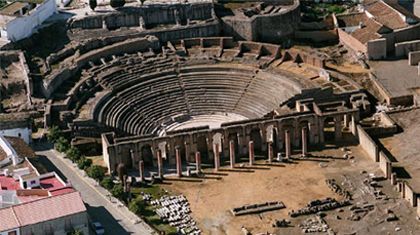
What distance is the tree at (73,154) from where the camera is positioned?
82.0m

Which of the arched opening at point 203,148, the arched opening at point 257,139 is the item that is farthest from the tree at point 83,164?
the arched opening at point 257,139

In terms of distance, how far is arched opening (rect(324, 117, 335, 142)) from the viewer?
288 ft

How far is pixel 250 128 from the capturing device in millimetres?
85438

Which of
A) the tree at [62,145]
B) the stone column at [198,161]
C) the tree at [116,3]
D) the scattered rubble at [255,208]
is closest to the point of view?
the scattered rubble at [255,208]

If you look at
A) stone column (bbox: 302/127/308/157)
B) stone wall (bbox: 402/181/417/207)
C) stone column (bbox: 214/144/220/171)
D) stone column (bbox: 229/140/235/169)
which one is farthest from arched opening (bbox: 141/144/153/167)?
stone wall (bbox: 402/181/417/207)

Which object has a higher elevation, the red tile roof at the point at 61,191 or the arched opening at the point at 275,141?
the red tile roof at the point at 61,191

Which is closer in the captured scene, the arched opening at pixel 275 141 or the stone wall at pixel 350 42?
the arched opening at pixel 275 141

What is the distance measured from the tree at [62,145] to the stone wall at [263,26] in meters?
27.2

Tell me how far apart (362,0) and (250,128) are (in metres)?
33.7

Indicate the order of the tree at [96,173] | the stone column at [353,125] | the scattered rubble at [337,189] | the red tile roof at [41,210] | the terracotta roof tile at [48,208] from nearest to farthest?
the red tile roof at [41,210] < the terracotta roof tile at [48,208] < the scattered rubble at [337,189] < the tree at [96,173] < the stone column at [353,125]

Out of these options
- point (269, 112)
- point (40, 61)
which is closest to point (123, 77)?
point (40, 61)

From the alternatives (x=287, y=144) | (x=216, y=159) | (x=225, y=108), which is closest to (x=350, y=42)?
(x=225, y=108)

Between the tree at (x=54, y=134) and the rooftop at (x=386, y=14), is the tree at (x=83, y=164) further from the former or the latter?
the rooftop at (x=386, y=14)

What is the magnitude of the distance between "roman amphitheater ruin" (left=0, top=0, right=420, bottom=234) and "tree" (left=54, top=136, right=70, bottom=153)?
1373 millimetres
